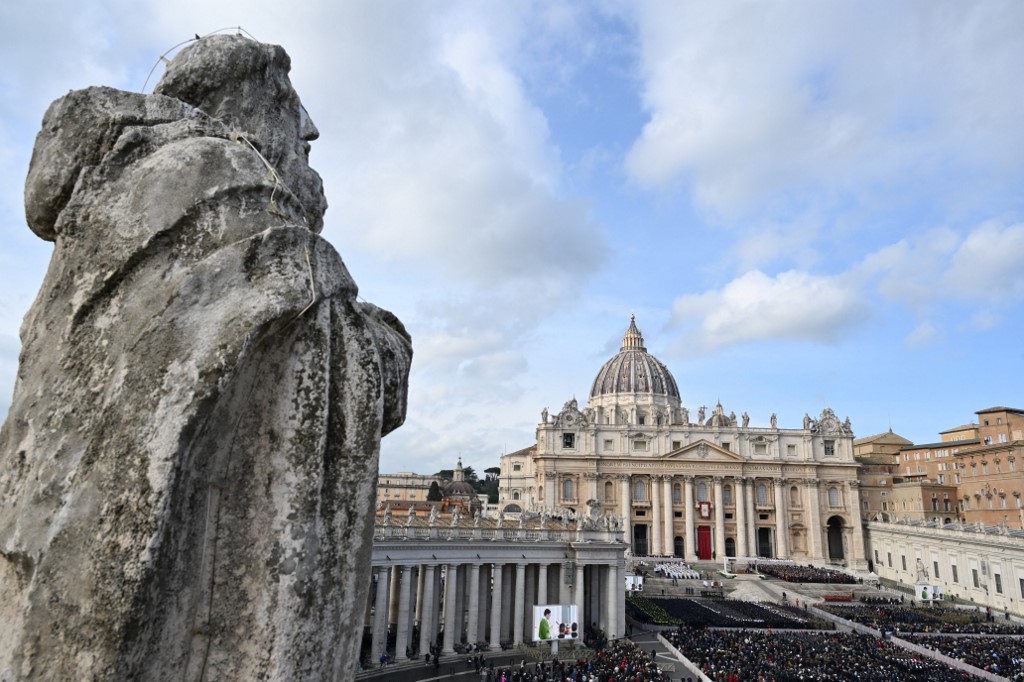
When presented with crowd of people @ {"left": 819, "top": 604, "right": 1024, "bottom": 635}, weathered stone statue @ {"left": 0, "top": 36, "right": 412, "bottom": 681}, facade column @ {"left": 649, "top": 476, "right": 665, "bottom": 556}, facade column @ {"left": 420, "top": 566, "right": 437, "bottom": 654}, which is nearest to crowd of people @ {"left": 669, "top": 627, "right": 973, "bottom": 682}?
crowd of people @ {"left": 819, "top": 604, "right": 1024, "bottom": 635}

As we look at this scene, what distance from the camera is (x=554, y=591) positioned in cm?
4175

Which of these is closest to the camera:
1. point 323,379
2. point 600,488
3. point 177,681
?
point 177,681

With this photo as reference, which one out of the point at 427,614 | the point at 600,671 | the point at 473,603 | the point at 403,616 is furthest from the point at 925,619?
the point at 403,616

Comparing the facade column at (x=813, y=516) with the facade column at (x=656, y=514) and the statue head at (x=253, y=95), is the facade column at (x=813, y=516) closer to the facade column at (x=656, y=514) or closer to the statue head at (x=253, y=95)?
the facade column at (x=656, y=514)

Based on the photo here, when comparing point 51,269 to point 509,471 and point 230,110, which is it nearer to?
point 230,110

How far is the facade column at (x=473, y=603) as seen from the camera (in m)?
36.6

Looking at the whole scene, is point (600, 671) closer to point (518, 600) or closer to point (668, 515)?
point (518, 600)

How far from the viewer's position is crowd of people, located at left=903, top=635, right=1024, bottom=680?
30094mm

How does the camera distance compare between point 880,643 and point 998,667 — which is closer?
point 998,667

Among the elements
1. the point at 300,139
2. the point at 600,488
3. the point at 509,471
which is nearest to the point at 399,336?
the point at 300,139

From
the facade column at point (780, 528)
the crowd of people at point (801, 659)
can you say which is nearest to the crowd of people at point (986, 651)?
the crowd of people at point (801, 659)

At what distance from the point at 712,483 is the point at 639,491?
9657 millimetres

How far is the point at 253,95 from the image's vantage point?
4367mm

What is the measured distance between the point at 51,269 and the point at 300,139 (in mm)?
1739
